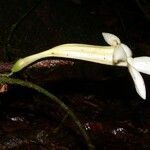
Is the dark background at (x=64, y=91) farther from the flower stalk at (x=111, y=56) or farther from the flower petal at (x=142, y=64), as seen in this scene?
the flower petal at (x=142, y=64)

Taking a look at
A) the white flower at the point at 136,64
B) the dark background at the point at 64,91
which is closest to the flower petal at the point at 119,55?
the white flower at the point at 136,64

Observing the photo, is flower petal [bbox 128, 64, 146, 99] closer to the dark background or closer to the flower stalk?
the flower stalk

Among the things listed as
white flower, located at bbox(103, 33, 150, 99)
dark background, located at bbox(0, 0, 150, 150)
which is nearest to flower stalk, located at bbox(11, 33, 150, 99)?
white flower, located at bbox(103, 33, 150, 99)

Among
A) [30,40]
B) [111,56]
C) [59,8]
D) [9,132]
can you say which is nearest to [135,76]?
[111,56]

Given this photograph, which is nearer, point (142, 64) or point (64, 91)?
point (142, 64)

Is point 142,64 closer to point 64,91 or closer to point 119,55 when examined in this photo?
point 119,55

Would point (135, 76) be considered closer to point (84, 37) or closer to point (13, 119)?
point (13, 119)

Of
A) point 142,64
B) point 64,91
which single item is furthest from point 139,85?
point 64,91
